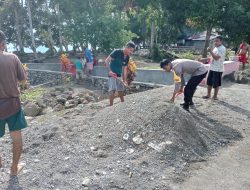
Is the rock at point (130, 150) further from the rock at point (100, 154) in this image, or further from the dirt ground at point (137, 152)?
the rock at point (100, 154)

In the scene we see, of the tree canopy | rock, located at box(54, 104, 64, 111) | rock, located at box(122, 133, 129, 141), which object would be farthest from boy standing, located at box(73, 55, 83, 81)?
rock, located at box(122, 133, 129, 141)

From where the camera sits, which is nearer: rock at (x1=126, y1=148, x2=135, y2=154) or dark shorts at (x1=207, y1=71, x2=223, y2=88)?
rock at (x1=126, y1=148, x2=135, y2=154)

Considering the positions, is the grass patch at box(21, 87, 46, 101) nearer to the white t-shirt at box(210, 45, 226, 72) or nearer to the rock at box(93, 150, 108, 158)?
the white t-shirt at box(210, 45, 226, 72)

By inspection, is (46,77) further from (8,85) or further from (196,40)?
(196,40)

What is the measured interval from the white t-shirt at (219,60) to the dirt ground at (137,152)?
1.66 m

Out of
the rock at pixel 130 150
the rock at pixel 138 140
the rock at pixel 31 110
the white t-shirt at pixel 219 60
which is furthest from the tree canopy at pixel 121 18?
the rock at pixel 130 150

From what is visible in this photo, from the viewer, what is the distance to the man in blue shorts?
435 centimetres

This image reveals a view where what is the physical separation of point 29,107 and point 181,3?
950cm

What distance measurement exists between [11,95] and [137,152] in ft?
6.58

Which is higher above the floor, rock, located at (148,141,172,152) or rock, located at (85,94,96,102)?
rock, located at (148,141,172,152)

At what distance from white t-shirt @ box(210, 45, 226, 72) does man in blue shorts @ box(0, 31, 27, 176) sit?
509cm

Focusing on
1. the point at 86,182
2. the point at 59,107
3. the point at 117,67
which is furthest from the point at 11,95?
the point at 59,107

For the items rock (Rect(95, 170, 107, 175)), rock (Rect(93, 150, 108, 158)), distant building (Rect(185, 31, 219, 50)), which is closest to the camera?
rock (Rect(95, 170, 107, 175))

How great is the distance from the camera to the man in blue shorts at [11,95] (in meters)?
4.35
